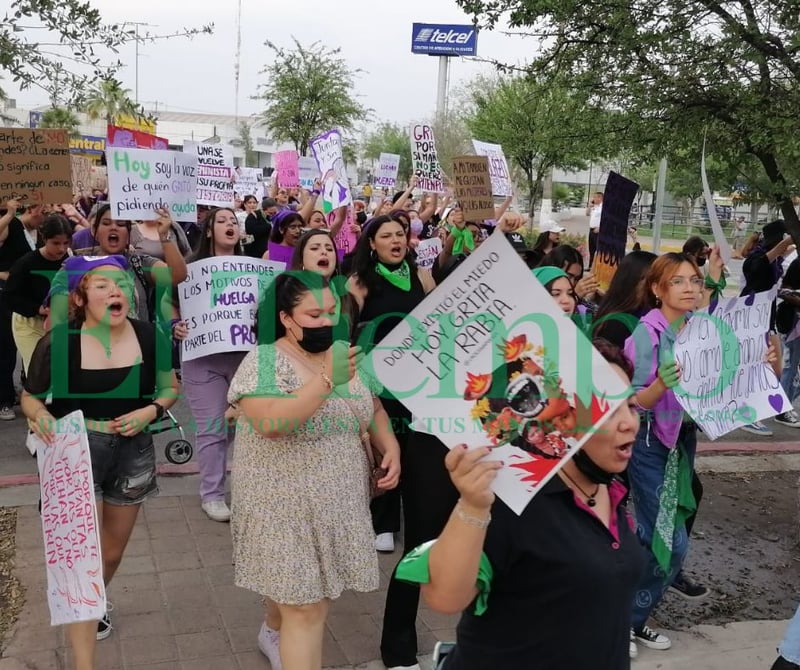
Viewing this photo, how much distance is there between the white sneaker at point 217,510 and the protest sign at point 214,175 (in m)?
3.12

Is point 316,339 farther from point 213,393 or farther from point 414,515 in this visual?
point 213,393

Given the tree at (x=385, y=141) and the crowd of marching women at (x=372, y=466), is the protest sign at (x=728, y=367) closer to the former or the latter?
the crowd of marching women at (x=372, y=466)

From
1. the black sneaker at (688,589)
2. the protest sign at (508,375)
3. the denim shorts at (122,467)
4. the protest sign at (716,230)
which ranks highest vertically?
the protest sign at (716,230)

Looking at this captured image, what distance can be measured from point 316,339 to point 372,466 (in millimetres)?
793

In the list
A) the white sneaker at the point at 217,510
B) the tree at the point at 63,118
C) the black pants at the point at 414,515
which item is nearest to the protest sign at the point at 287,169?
the tree at the point at 63,118

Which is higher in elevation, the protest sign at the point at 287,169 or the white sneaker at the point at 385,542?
the protest sign at the point at 287,169

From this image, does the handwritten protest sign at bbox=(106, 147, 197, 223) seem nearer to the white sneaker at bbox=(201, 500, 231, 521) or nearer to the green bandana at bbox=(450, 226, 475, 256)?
the white sneaker at bbox=(201, 500, 231, 521)

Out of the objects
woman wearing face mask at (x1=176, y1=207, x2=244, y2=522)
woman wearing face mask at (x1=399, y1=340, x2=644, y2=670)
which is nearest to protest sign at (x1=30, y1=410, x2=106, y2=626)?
woman wearing face mask at (x1=399, y1=340, x2=644, y2=670)

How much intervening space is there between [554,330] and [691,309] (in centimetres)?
234

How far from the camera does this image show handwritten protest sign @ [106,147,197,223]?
5441mm

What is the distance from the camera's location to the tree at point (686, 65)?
17.0 ft

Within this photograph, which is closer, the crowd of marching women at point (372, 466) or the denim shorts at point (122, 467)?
the crowd of marching women at point (372, 466)

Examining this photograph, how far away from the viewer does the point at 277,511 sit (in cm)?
308

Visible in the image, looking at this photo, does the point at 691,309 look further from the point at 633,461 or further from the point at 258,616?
the point at 258,616
